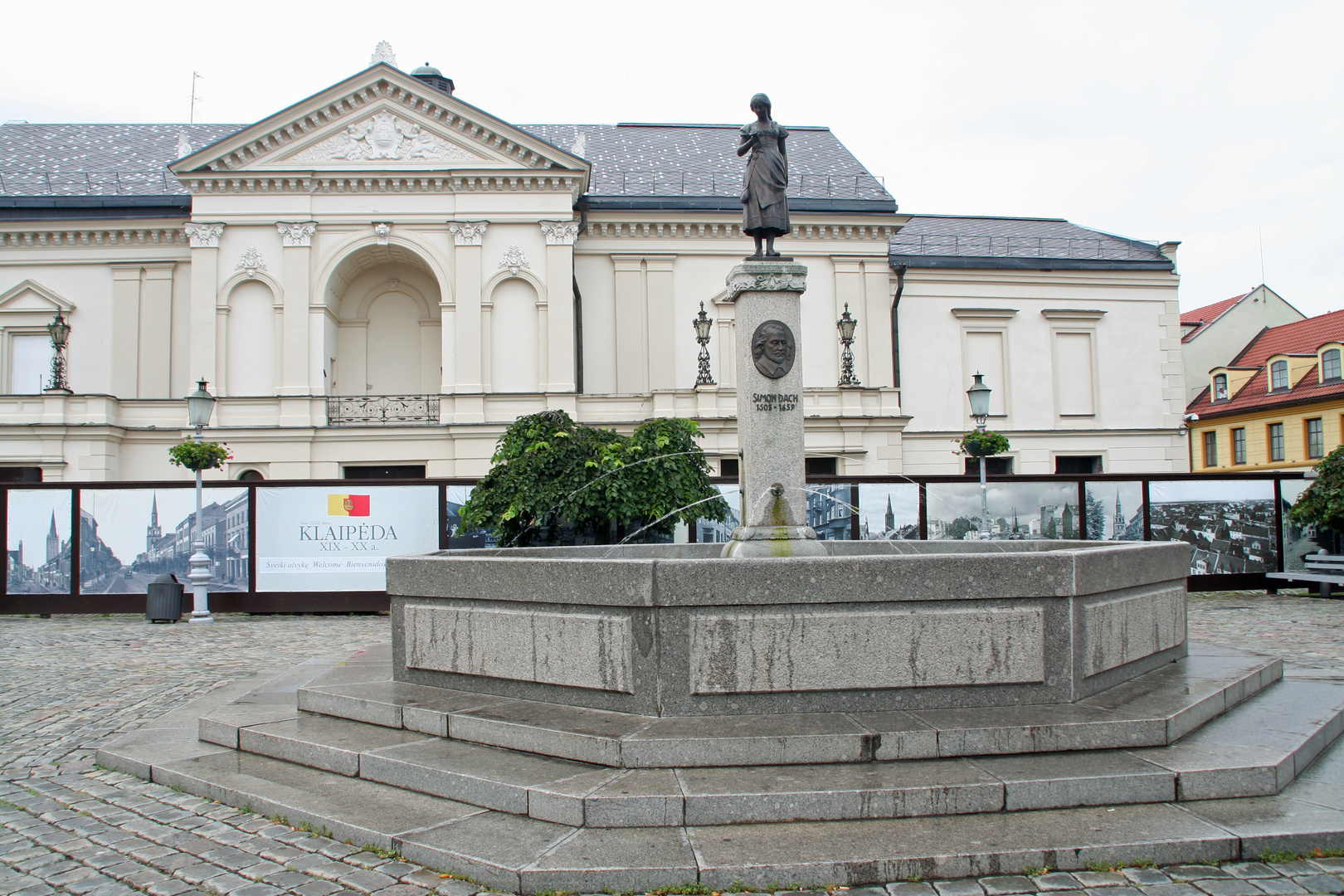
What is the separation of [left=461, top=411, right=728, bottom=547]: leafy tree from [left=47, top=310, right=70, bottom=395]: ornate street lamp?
52.8ft

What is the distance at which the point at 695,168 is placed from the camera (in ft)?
111

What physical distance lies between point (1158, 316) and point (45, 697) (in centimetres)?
3544

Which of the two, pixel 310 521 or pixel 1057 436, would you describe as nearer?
pixel 310 521

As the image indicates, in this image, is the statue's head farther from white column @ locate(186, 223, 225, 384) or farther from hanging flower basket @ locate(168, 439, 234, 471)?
white column @ locate(186, 223, 225, 384)

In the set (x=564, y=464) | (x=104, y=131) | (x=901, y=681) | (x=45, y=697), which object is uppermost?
(x=104, y=131)

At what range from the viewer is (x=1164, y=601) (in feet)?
24.2

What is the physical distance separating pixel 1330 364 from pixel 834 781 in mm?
42213

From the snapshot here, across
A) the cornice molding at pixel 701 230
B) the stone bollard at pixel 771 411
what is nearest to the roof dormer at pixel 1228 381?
the cornice molding at pixel 701 230

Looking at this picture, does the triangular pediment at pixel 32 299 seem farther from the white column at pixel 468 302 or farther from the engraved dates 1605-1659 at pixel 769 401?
the engraved dates 1605-1659 at pixel 769 401

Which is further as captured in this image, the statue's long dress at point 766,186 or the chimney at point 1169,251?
the chimney at point 1169,251

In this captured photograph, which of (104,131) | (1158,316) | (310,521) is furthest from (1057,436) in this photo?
(104,131)

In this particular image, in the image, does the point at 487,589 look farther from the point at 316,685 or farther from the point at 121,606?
the point at 121,606

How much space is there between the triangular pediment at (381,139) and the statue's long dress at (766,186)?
20032 mm

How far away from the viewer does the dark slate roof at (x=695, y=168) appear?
1212 inches
